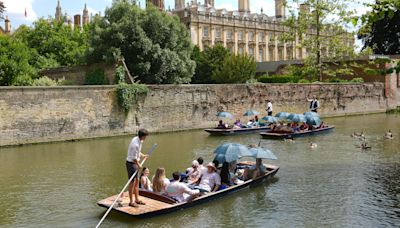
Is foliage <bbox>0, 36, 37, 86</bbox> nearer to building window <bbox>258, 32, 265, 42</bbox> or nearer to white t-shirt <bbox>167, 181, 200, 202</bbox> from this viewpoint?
white t-shirt <bbox>167, 181, 200, 202</bbox>

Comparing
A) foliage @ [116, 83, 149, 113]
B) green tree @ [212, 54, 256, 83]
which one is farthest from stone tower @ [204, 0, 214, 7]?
foliage @ [116, 83, 149, 113]

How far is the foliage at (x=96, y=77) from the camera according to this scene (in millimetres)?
29500

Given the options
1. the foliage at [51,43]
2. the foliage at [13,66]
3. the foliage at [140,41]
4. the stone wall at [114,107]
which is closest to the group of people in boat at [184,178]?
the stone wall at [114,107]

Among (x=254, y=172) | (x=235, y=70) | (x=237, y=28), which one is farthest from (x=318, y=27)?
(x=237, y=28)

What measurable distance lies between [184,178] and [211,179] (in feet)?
2.99

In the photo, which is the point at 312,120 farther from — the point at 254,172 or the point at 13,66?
the point at 13,66

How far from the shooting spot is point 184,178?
40.1 feet

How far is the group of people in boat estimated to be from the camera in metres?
10.1

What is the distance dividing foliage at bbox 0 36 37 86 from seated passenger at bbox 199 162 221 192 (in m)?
19.0

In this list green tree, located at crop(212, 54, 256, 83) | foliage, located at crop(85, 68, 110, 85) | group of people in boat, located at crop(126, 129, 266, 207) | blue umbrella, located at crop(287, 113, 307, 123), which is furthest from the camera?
green tree, located at crop(212, 54, 256, 83)

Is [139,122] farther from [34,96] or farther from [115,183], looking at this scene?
[115,183]

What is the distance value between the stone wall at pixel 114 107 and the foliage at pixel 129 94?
31 cm

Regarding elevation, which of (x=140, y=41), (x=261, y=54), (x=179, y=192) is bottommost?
(x=179, y=192)

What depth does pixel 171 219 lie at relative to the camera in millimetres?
10000
